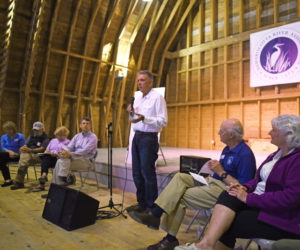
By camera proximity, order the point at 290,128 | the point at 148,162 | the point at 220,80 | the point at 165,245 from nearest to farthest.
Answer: the point at 290,128, the point at 165,245, the point at 148,162, the point at 220,80

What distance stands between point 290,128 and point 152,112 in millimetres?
1606

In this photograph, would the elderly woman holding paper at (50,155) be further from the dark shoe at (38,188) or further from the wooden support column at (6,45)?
the wooden support column at (6,45)

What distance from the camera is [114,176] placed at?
4.68m

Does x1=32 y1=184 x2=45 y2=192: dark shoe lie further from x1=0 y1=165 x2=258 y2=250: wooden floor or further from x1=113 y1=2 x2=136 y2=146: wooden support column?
x1=113 y1=2 x2=136 y2=146: wooden support column

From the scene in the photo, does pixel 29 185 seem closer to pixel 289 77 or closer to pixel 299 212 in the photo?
pixel 299 212

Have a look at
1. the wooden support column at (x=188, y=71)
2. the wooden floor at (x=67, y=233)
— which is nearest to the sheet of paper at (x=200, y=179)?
the wooden floor at (x=67, y=233)

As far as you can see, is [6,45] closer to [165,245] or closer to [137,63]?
[137,63]

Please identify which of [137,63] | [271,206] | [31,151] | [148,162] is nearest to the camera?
[271,206]

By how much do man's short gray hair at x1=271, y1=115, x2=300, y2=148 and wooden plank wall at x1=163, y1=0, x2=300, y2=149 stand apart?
6820mm

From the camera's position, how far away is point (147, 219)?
7.88ft

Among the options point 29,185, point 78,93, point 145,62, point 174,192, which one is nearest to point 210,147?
point 145,62

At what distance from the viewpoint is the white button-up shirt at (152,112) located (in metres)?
2.86

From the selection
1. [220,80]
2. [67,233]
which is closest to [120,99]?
[220,80]

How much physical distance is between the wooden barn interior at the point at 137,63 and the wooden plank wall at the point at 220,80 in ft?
0.11
